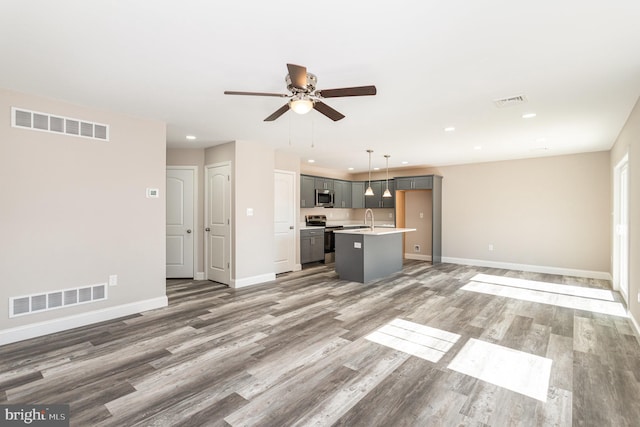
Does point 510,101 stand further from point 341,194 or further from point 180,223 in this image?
point 341,194

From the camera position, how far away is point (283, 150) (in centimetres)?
623

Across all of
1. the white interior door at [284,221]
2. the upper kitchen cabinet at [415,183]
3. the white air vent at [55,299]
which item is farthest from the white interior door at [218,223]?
the upper kitchen cabinet at [415,183]

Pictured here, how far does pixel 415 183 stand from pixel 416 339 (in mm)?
5292

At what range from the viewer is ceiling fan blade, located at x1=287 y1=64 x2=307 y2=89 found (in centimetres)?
208

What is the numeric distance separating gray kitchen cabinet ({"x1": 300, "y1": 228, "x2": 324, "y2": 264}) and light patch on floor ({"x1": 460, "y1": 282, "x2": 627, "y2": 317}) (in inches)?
136

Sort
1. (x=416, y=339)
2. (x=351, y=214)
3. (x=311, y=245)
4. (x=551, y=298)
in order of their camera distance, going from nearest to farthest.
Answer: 1. (x=416, y=339)
2. (x=551, y=298)
3. (x=311, y=245)
4. (x=351, y=214)

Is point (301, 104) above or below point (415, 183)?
above

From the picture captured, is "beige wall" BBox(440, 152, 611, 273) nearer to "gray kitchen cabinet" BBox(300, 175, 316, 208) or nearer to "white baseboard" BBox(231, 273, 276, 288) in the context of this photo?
"gray kitchen cabinet" BBox(300, 175, 316, 208)

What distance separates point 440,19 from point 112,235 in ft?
13.4

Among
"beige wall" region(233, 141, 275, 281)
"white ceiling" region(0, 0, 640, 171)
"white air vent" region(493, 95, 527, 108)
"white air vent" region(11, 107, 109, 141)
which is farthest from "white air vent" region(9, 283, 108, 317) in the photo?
"white air vent" region(493, 95, 527, 108)

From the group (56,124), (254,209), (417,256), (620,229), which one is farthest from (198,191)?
(620,229)

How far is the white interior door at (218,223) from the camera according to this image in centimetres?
544

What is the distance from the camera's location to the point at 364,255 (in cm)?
555

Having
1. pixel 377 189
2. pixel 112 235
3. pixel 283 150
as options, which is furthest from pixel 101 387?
pixel 377 189
